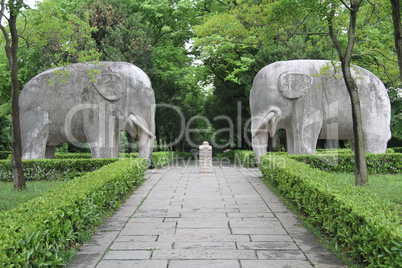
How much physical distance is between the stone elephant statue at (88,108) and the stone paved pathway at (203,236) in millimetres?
3749

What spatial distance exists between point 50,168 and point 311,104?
8.03 metres

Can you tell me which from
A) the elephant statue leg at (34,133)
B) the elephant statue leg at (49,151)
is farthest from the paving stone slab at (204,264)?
the elephant statue leg at (49,151)

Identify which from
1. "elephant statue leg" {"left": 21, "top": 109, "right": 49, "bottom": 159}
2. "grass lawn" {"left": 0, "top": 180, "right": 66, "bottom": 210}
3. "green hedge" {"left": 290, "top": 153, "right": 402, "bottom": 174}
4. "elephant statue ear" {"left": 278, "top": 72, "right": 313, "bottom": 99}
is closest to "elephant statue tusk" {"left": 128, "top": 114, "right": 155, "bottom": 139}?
"elephant statue leg" {"left": 21, "top": 109, "right": 49, "bottom": 159}

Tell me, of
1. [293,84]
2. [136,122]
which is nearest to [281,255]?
[136,122]

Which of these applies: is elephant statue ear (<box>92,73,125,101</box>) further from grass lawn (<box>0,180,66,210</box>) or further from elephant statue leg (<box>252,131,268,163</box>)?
elephant statue leg (<box>252,131,268,163</box>)

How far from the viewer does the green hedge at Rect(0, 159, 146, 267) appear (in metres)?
3.26

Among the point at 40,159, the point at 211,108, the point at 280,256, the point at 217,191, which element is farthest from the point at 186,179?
the point at 211,108

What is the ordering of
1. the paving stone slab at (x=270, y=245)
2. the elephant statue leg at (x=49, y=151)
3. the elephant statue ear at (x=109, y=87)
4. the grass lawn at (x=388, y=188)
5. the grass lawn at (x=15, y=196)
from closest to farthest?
1. the paving stone slab at (x=270, y=245)
2. the grass lawn at (x=15, y=196)
3. the grass lawn at (x=388, y=188)
4. the elephant statue ear at (x=109, y=87)
5. the elephant statue leg at (x=49, y=151)

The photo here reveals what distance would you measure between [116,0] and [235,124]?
9.54 metres

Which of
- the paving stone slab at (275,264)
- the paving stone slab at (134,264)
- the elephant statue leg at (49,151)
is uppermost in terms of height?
the elephant statue leg at (49,151)

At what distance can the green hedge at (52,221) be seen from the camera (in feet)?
10.7

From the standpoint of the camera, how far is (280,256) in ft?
14.3

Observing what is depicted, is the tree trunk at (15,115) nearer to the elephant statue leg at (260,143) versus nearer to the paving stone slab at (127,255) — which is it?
the paving stone slab at (127,255)

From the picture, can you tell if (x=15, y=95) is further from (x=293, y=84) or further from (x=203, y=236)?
(x=293, y=84)
